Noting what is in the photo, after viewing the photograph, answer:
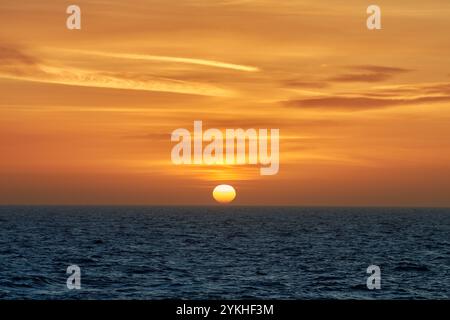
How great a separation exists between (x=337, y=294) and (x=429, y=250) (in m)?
40.1

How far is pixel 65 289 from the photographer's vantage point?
4541cm

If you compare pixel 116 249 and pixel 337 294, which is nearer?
pixel 337 294

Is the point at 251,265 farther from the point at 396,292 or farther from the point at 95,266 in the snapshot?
Result: the point at 396,292

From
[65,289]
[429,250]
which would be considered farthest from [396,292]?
[429,250]

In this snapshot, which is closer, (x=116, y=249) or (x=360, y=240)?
(x=116, y=249)

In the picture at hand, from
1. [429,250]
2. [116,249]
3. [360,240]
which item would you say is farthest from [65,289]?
[360,240]
